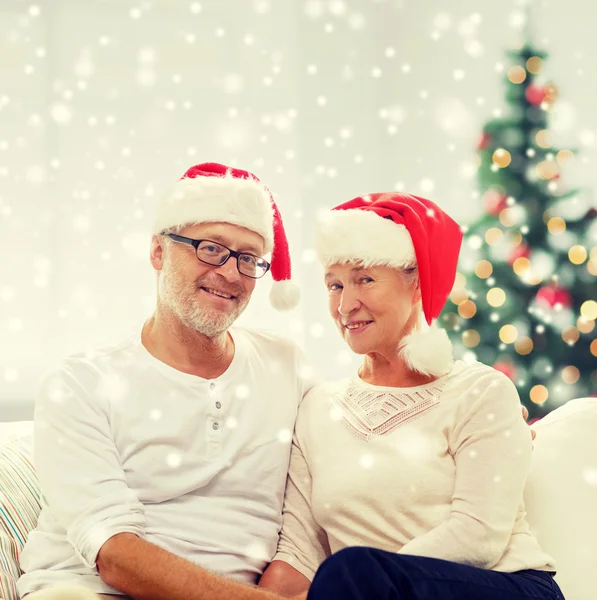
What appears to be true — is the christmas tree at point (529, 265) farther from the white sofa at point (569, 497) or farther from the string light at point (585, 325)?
the white sofa at point (569, 497)

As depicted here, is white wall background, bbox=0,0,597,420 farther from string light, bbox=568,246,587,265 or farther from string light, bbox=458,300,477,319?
string light, bbox=458,300,477,319

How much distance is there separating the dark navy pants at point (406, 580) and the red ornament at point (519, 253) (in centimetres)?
176

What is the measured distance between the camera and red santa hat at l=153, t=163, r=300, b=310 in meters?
1.86

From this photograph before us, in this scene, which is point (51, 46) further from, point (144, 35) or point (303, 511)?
point (303, 511)

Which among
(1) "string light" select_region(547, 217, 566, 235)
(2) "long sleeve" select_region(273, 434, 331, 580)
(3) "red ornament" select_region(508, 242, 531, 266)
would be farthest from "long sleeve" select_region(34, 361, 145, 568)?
→ (1) "string light" select_region(547, 217, 566, 235)

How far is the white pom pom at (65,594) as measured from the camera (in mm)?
1347

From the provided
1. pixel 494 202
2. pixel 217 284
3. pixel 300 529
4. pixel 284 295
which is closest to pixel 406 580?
pixel 300 529

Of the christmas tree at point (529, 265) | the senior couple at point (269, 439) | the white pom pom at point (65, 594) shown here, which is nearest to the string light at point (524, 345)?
the christmas tree at point (529, 265)

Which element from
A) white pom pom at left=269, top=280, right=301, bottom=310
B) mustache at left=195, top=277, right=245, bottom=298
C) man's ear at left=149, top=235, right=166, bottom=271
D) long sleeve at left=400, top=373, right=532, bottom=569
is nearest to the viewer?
long sleeve at left=400, top=373, right=532, bottom=569

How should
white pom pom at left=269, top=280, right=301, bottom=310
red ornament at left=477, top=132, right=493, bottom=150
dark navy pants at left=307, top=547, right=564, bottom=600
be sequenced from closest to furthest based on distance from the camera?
dark navy pants at left=307, top=547, right=564, bottom=600, white pom pom at left=269, top=280, right=301, bottom=310, red ornament at left=477, top=132, right=493, bottom=150

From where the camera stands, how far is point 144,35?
3666 millimetres

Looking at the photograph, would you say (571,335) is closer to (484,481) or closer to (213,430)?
(484,481)

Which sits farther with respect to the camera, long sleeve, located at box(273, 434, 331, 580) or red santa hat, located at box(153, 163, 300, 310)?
red santa hat, located at box(153, 163, 300, 310)

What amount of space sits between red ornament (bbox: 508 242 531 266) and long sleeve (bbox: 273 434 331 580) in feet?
5.14
